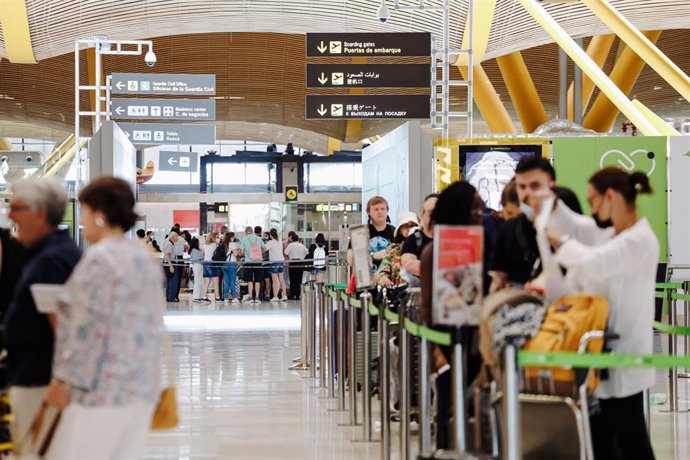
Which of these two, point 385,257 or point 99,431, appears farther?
point 385,257

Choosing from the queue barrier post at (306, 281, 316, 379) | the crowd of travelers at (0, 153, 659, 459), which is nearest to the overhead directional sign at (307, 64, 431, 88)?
the queue barrier post at (306, 281, 316, 379)

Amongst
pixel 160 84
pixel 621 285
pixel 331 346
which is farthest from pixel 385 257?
pixel 160 84

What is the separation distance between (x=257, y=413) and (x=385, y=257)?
1.54 metres

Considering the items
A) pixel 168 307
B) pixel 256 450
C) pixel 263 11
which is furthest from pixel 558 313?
pixel 168 307

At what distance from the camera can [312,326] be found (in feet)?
40.8

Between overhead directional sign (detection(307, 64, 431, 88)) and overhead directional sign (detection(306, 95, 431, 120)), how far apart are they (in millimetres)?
193

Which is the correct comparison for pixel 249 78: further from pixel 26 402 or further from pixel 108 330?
pixel 108 330

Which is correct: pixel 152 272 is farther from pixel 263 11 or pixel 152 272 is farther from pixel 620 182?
pixel 263 11

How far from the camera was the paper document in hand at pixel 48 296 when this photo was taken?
4.21 meters

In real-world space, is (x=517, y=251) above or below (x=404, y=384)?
above

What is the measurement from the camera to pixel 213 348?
15.0 m

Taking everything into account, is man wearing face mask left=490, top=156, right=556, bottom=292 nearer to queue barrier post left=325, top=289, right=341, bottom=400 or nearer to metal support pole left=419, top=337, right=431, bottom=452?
metal support pole left=419, top=337, right=431, bottom=452

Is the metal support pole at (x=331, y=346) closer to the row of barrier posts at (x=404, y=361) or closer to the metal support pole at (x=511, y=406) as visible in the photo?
the row of barrier posts at (x=404, y=361)

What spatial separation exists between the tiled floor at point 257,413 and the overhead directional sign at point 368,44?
403 centimetres
